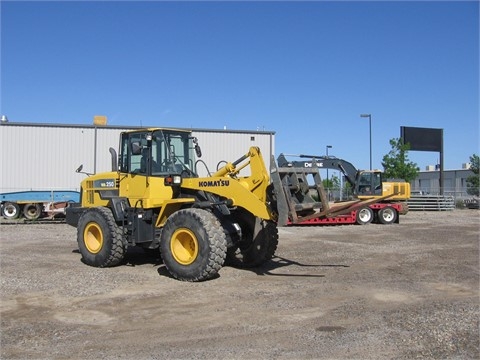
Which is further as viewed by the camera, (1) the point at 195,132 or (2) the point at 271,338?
(1) the point at 195,132

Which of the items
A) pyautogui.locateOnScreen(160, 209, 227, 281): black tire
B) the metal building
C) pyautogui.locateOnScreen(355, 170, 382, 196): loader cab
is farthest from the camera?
the metal building

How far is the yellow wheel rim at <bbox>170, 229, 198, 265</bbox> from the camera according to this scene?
948 cm

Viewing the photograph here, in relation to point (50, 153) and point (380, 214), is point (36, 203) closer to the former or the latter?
point (50, 153)

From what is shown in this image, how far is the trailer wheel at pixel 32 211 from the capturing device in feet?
79.6

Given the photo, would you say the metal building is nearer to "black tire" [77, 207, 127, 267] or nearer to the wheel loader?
the wheel loader

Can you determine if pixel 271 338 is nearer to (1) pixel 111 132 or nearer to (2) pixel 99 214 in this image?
(2) pixel 99 214

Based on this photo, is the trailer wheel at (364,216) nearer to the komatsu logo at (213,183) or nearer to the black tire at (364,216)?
the black tire at (364,216)

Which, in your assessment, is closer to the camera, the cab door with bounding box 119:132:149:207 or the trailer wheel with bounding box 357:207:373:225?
the cab door with bounding box 119:132:149:207

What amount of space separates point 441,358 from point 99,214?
304 inches

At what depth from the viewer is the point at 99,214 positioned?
11.0m

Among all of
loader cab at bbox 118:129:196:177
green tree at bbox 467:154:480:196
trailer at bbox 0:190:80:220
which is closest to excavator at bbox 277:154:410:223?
trailer at bbox 0:190:80:220

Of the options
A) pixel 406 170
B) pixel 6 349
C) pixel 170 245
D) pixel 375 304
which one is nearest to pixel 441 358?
pixel 375 304

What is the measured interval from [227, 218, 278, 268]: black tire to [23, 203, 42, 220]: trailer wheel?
16232mm

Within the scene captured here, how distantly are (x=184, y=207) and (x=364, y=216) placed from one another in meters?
16.1
